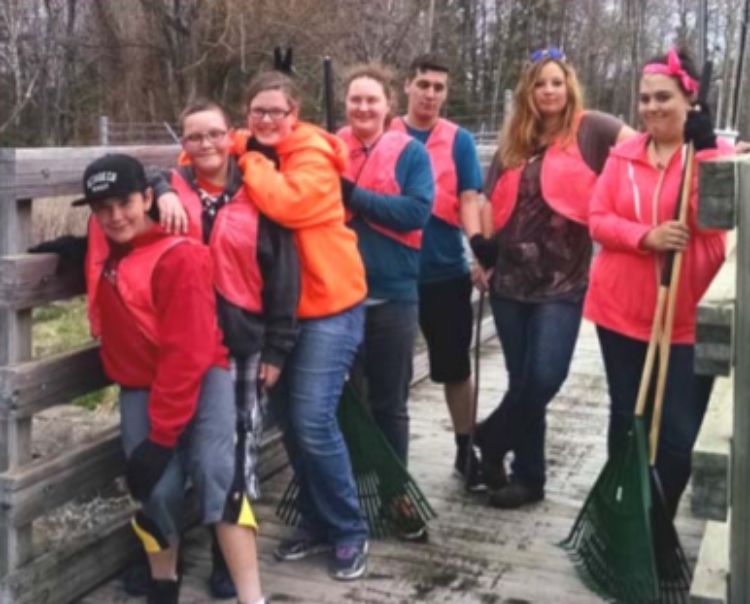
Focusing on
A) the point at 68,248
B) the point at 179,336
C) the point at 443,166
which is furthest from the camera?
the point at 443,166

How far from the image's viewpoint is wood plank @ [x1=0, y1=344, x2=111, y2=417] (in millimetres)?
3055

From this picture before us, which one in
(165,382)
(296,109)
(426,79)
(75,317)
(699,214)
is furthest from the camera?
(75,317)

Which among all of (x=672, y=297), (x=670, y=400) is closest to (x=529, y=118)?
(x=672, y=297)

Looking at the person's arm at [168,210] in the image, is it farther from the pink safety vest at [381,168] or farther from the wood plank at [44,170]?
the pink safety vest at [381,168]

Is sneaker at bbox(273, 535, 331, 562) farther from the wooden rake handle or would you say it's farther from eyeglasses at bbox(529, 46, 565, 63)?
eyeglasses at bbox(529, 46, 565, 63)

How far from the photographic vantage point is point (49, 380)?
3.19 m

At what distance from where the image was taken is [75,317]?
10.9 m

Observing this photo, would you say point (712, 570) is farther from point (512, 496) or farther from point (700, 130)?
point (512, 496)

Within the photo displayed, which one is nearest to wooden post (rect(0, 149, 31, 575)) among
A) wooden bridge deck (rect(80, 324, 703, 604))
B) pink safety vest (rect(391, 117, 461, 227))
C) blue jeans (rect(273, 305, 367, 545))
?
wooden bridge deck (rect(80, 324, 703, 604))

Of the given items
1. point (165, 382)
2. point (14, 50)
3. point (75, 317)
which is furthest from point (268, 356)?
point (14, 50)

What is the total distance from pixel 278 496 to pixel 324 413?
1.01 metres

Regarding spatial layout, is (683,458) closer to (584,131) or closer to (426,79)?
(584,131)

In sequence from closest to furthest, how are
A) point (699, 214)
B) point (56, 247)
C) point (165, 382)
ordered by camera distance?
point (699, 214) < point (165, 382) < point (56, 247)

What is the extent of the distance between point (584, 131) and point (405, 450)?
132 cm
